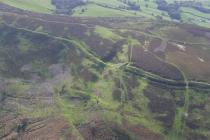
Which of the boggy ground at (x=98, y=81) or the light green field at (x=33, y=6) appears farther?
the light green field at (x=33, y=6)

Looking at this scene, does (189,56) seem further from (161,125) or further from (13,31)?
(13,31)

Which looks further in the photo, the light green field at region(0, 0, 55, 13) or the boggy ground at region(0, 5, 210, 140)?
the light green field at region(0, 0, 55, 13)

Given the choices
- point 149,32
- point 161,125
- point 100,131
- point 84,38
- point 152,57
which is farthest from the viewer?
point 149,32

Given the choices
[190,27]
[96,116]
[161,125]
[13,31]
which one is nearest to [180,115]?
[161,125]

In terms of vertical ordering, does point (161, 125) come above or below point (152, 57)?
below

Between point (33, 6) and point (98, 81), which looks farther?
point (33, 6)

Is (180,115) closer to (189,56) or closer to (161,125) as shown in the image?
(161,125)

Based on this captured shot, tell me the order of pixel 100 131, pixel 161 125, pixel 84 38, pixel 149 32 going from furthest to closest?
pixel 149 32
pixel 84 38
pixel 161 125
pixel 100 131

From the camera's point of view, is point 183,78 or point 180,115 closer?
point 180,115
